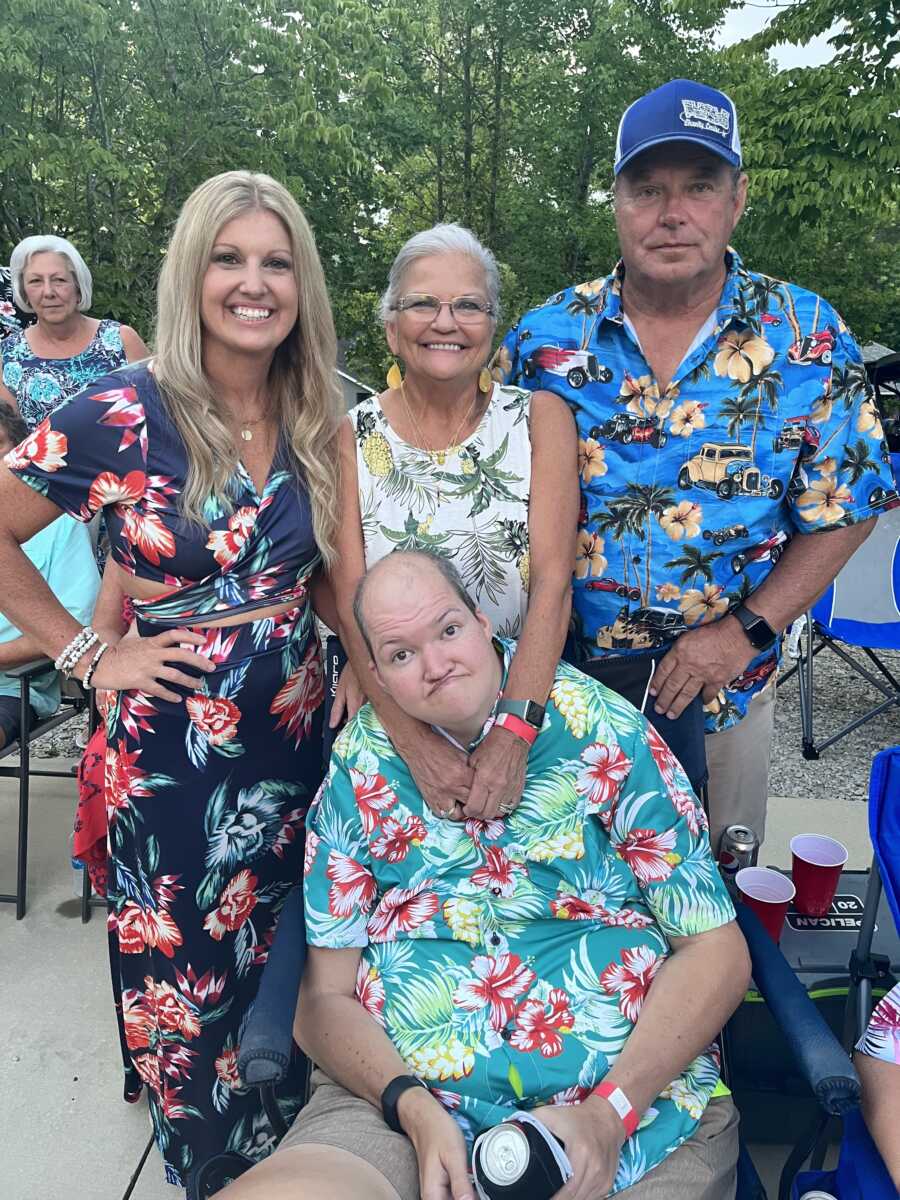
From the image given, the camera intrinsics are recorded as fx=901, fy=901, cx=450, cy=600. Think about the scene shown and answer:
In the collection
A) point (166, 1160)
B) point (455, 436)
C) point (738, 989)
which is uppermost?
point (455, 436)

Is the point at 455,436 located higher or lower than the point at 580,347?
Answer: lower

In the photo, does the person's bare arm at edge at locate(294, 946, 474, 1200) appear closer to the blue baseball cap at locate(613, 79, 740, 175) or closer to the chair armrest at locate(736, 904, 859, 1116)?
the chair armrest at locate(736, 904, 859, 1116)

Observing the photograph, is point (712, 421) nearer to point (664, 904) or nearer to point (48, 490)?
point (664, 904)

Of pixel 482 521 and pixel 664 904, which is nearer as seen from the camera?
pixel 664 904

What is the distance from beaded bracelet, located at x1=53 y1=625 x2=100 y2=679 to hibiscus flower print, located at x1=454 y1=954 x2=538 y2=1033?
1011 millimetres

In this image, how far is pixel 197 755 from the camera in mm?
1769

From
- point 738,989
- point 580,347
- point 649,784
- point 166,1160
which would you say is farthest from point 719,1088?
point 580,347

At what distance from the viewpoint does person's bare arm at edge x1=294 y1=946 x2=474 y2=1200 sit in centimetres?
133

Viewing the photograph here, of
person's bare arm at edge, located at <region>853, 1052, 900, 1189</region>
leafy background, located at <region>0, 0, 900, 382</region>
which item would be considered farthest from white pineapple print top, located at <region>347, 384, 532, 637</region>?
leafy background, located at <region>0, 0, 900, 382</region>

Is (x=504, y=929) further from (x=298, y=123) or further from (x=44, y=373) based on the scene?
(x=298, y=123)

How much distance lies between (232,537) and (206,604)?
0.48 feet

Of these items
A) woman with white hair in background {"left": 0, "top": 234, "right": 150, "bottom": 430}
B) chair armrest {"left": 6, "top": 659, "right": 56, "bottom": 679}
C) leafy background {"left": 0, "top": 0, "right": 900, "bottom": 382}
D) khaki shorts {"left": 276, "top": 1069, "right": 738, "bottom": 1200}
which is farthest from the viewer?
leafy background {"left": 0, "top": 0, "right": 900, "bottom": 382}

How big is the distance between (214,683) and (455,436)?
70 cm

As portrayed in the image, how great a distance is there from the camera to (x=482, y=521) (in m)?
1.84
